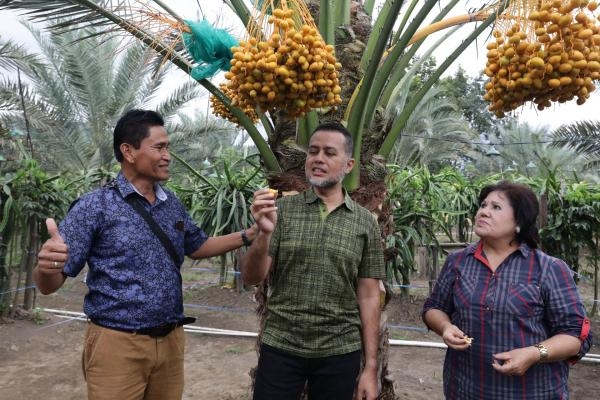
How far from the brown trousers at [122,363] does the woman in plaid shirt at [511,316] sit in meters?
1.20

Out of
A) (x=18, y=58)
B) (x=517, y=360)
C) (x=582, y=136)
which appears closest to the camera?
(x=517, y=360)

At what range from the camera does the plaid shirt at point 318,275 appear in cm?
211

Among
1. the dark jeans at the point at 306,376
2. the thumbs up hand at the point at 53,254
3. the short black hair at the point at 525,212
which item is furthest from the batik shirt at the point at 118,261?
A: the short black hair at the point at 525,212

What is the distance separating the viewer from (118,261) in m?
2.12

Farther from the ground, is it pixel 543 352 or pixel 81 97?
pixel 81 97

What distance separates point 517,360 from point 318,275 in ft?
2.64

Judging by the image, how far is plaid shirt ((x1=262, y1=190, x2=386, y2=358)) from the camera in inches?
83.0

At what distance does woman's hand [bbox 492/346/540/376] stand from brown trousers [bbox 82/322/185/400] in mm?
1368

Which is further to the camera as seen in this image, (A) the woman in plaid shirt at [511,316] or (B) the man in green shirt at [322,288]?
(B) the man in green shirt at [322,288]

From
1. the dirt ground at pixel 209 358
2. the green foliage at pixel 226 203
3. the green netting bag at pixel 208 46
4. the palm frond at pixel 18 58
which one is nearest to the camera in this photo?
the green netting bag at pixel 208 46

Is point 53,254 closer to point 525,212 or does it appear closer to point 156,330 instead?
point 156,330

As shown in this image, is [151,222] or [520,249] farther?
[151,222]

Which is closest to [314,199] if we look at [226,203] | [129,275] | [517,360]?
[129,275]

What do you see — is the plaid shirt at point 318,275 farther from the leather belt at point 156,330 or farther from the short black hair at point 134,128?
the short black hair at point 134,128
